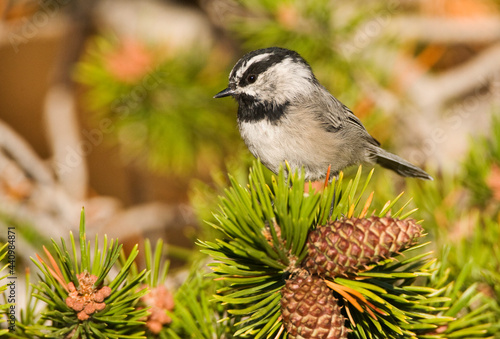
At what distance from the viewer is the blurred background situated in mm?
2133

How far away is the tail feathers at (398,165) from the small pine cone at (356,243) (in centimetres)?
87

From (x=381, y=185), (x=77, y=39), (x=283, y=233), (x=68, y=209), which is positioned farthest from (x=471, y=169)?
(x=77, y=39)

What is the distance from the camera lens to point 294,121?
1829 mm

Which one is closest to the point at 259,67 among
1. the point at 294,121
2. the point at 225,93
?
the point at 225,93

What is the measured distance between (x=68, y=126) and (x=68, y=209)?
0.57 meters

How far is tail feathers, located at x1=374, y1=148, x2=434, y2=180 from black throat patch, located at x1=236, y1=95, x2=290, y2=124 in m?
0.49

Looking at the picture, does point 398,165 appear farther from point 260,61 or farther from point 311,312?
point 311,312

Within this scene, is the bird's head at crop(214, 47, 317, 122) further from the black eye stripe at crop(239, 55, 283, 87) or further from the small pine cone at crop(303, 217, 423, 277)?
the small pine cone at crop(303, 217, 423, 277)

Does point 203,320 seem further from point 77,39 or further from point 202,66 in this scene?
point 77,39

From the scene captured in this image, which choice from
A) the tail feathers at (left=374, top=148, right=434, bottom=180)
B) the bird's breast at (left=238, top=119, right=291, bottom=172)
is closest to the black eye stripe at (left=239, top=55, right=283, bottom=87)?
the bird's breast at (left=238, top=119, right=291, bottom=172)

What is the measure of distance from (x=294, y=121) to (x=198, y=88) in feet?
2.55

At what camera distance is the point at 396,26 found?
2.48 metres

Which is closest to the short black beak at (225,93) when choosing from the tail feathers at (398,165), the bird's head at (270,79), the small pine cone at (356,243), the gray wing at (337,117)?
the bird's head at (270,79)

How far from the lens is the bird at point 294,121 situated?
5.83ft
